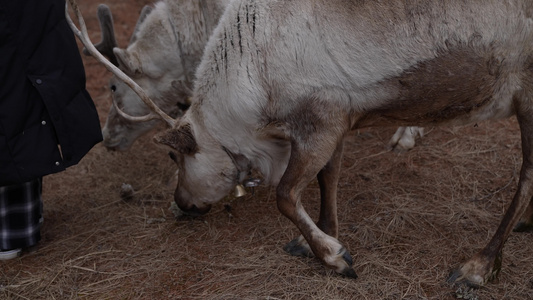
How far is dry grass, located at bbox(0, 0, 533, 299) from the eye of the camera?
11.3 feet

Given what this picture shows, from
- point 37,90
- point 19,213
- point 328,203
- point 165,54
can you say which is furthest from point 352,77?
point 19,213

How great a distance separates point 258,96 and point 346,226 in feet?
4.28

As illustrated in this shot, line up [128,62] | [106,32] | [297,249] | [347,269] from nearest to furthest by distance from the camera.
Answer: [347,269] < [297,249] < [128,62] < [106,32]

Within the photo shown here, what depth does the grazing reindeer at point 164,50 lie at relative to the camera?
4621 mm

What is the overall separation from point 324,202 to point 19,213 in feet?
6.65

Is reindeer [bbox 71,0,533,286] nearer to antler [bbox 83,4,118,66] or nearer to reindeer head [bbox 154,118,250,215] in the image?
reindeer head [bbox 154,118,250,215]

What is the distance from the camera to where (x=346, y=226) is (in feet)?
13.2

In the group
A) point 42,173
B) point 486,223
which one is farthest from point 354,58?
point 42,173

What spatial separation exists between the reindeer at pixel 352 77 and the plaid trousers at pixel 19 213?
4.38ft

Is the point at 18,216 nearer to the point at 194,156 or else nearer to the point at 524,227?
the point at 194,156

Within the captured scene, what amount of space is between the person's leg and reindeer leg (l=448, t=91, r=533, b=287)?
2.72 meters

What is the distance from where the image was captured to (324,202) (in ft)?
12.3

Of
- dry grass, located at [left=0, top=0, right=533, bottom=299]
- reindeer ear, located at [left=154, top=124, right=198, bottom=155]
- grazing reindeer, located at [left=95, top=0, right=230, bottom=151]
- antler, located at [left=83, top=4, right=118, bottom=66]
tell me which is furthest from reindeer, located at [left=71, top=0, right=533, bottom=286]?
antler, located at [left=83, top=4, right=118, bottom=66]

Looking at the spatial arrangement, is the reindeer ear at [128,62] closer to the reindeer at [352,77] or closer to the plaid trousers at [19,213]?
the plaid trousers at [19,213]
